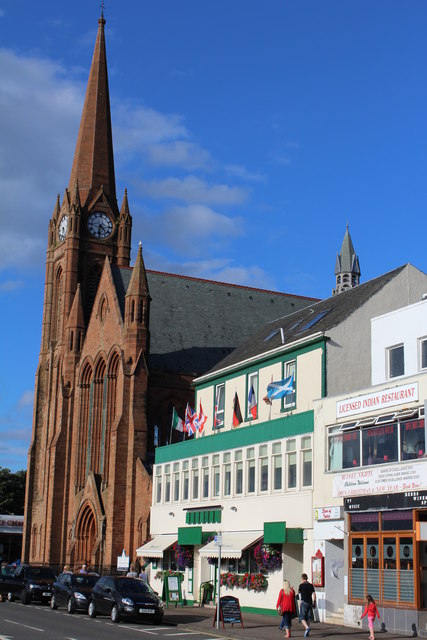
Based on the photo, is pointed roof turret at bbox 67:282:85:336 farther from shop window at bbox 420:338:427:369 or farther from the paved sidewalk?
shop window at bbox 420:338:427:369

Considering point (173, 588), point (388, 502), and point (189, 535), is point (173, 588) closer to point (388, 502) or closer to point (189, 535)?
point (189, 535)

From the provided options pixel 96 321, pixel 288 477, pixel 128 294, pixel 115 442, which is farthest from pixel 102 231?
pixel 288 477

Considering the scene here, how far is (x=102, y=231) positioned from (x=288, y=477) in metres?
50.6

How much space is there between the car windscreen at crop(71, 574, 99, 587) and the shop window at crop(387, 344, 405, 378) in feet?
44.0

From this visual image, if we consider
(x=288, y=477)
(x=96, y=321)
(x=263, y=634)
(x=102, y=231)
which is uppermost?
(x=102, y=231)

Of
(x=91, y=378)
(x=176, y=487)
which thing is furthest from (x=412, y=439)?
(x=91, y=378)

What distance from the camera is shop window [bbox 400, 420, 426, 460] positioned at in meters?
26.3

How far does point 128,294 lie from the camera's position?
59469mm

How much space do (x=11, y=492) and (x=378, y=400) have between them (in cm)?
8754

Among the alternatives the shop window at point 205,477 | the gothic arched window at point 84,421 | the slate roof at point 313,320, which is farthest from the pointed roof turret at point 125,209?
the shop window at point 205,477

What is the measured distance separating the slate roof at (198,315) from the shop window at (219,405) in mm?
19466

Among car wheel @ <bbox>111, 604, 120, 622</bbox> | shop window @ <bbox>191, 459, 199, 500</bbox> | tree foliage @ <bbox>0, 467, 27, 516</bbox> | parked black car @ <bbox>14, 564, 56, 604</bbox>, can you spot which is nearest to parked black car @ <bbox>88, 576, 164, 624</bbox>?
car wheel @ <bbox>111, 604, 120, 622</bbox>

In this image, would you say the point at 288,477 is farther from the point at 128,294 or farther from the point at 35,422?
the point at 35,422

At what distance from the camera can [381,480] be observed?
27734 mm
